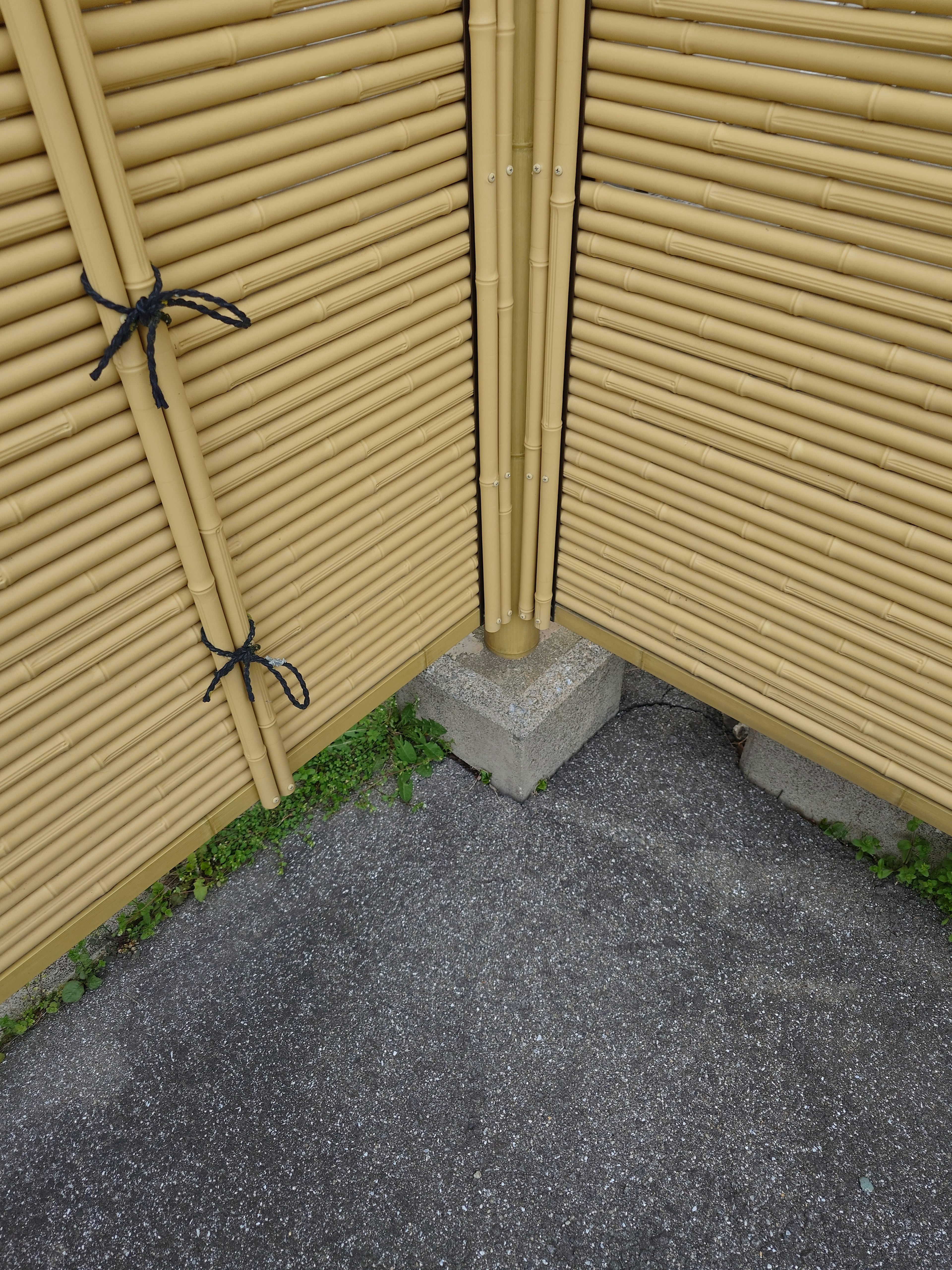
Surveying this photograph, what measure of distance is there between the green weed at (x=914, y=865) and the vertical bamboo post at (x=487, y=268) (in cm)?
388

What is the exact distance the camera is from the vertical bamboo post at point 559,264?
4.20m

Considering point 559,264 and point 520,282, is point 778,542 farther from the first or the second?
point 520,282

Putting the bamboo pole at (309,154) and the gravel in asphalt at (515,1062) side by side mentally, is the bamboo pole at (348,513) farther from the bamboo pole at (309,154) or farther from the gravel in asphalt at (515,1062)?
the gravel in asphalt at (515,1062)

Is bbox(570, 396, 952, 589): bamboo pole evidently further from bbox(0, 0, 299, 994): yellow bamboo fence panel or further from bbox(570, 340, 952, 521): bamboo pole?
bbox(0, 0, 299, 994): yellow bamboo fence panel

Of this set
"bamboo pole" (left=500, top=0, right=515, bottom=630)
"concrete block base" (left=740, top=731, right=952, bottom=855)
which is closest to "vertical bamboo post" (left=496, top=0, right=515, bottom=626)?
"bamboo pole" (left=500, top=0, right=515, bottom=630)

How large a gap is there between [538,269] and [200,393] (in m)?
2.27

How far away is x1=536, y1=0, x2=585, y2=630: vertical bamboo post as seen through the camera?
13.8 feet

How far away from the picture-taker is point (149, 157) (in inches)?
128

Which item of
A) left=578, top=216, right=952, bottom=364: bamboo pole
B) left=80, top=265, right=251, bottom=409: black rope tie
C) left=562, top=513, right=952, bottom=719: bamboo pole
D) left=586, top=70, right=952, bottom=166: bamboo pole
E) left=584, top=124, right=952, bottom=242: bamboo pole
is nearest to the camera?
left=80, top=265, right=251, bottom=409: black rope tie

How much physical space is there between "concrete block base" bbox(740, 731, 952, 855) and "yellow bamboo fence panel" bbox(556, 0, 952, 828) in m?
1.89

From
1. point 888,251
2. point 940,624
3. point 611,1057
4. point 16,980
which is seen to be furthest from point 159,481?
point 611,1057

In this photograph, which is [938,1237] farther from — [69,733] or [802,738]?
[69,733]

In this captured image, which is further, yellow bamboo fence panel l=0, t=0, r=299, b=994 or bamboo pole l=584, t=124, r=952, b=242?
bamboo pole l=584, t=124, r=952, b=242

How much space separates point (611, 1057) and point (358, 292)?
18.1 feet
